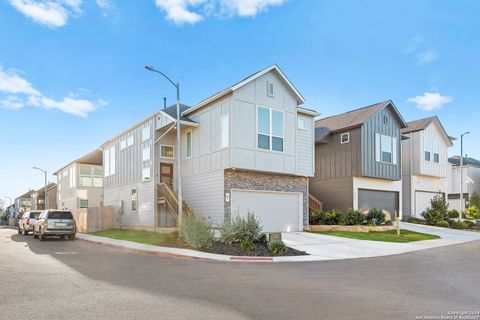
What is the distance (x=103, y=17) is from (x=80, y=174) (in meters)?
26.0

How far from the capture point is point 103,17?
1947cm

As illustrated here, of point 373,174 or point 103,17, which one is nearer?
point 103,17

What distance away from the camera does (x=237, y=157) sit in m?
20.4

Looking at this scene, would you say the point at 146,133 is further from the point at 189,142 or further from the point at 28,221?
the point at 28,221

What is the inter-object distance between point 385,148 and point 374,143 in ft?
4.72

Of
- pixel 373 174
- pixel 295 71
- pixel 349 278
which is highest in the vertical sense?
pixel 295 71

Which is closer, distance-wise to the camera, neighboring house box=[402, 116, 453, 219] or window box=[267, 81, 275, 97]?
window box=[267, 81, 275, 97]

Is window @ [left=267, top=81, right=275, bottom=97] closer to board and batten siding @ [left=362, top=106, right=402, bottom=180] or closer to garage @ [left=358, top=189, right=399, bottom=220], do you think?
board and batten siding @ [left=362, top=106, right=402, bottom=180]

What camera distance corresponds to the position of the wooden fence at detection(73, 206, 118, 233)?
93.2ft

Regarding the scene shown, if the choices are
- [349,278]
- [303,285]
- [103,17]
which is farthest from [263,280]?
[103,17]

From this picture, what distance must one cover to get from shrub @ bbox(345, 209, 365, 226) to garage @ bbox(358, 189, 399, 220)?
307cm

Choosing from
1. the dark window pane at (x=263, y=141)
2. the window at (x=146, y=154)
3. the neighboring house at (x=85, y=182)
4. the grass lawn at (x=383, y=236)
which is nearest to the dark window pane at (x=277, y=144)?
the dark window pane at (x=263, y=141)

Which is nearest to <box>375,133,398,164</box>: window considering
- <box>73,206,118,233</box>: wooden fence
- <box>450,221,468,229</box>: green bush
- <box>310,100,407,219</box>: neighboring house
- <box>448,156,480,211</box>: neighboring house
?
<box>310,100,407,219</box>: neighboring house

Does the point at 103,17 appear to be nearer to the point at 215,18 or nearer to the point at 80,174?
the point at 215,18
